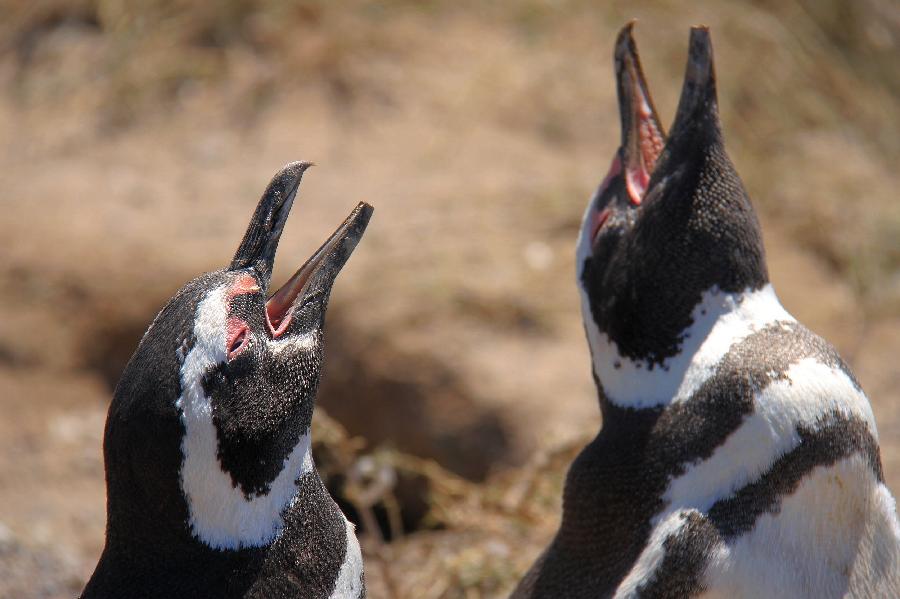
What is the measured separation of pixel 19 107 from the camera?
4.61m

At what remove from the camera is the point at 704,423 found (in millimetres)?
1634

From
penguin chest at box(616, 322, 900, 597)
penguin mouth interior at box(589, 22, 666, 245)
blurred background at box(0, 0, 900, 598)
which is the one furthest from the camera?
blurred background at box(0, 0, 900, 598)

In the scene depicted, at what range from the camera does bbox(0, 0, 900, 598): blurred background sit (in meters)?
3.23

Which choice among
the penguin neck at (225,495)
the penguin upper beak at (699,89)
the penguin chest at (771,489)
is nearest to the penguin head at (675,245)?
the penguin upper beak at (699,89)

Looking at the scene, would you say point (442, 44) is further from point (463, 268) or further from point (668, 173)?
point (668, 173)

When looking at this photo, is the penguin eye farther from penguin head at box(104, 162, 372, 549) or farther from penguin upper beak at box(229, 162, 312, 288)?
penguin upper beak at box(229, 162, 312, 288)

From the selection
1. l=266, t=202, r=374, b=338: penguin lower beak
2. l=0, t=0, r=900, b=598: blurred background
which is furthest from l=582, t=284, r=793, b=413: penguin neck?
l=0, t=0, r=900, b=598: blurred background

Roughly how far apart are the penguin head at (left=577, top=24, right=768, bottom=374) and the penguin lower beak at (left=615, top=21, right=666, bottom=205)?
0.32 ft

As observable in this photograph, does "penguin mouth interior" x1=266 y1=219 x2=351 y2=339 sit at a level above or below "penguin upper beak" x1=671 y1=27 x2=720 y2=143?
below

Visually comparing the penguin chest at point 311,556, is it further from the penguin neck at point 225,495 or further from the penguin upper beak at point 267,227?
the penguin upper beak at point 267,227

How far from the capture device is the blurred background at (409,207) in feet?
10.6

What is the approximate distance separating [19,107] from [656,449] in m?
3.65

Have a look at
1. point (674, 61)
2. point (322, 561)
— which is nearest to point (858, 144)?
point (674, 61)

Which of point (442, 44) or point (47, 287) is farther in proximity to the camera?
point (442, 44)
